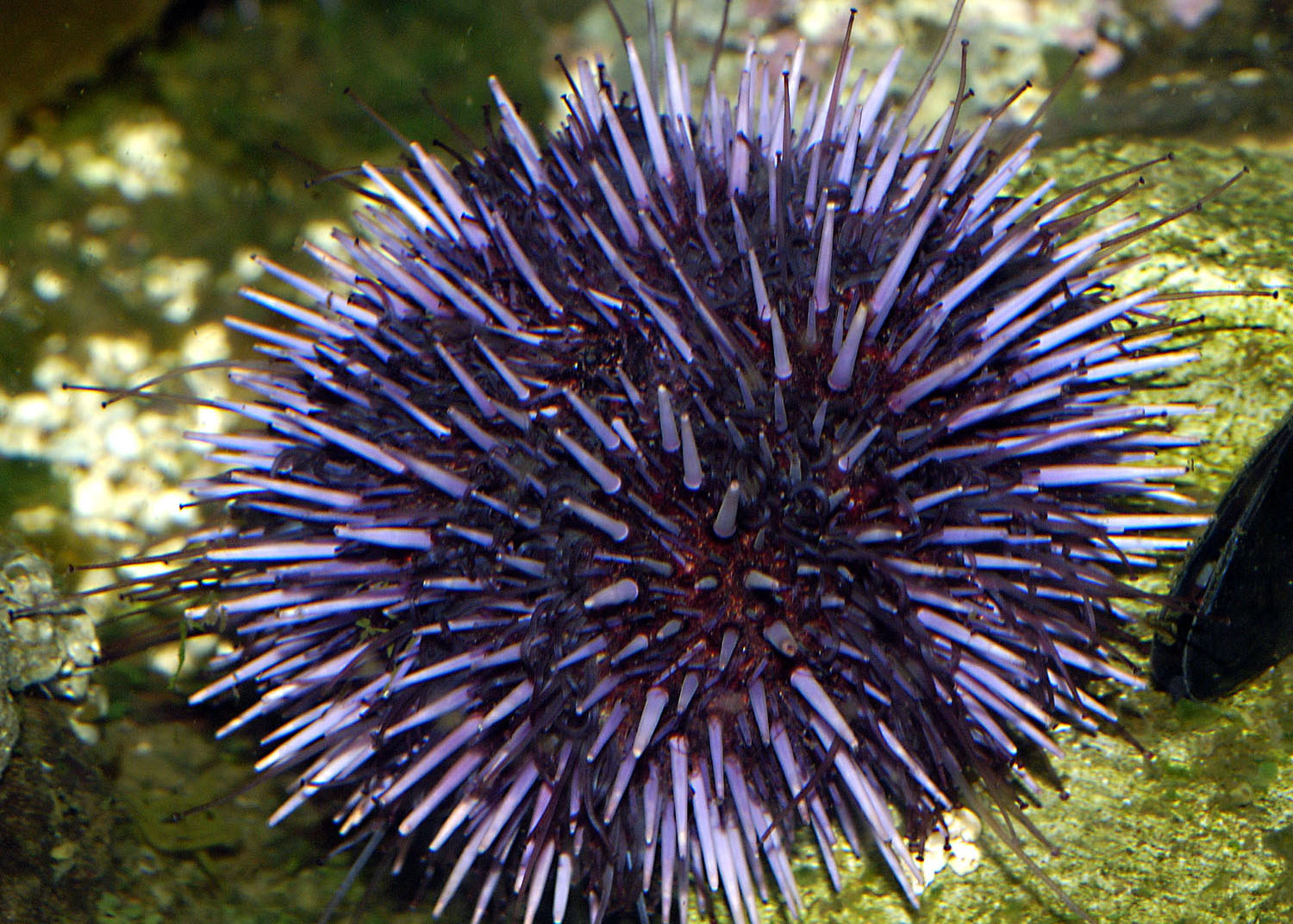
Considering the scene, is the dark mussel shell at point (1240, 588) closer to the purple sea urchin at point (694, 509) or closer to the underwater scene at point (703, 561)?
the underwater scene at point (703, 561)

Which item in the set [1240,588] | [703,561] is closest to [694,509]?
[703,561]

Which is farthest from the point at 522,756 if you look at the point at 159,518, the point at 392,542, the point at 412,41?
the point at 412,41

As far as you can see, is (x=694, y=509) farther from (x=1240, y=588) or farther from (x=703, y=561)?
(x=1240, y=588)

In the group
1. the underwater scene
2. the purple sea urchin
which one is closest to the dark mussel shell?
the underwater scene

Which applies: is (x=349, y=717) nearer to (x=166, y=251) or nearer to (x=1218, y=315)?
(x=166, y=251)

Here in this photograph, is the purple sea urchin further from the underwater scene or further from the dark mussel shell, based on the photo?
the dark mussel shell

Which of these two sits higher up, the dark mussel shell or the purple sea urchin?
the purple sea urchin

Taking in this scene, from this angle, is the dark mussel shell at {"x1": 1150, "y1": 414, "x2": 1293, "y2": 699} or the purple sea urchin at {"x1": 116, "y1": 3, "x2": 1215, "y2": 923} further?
the dark mussel shell at {"x1": 1150, "y1": 414, "x2": 1293, "y2": 699}

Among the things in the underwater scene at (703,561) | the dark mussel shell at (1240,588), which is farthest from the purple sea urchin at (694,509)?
the dark mussel shell at (1240,588)
